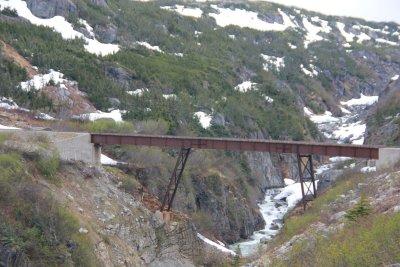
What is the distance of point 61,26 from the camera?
106 m

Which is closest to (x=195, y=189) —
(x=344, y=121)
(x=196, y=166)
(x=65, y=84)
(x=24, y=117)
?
(x=196, y=166)

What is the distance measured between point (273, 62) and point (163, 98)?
337 feet

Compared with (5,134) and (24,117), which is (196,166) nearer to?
(24,117)

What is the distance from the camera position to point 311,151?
139 ft

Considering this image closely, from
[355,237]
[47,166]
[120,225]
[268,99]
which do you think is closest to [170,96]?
[268,99]

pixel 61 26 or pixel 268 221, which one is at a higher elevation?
pixel 61 26

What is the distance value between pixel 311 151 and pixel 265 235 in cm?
A: 2424

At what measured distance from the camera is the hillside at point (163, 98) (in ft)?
208

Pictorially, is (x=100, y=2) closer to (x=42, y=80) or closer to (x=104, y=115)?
(x=42, y=80)

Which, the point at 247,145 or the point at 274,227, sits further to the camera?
the point at 274,227

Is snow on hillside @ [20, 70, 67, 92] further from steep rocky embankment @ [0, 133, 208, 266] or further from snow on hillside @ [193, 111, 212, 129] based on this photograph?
steep rocky embankment @ [0, 133, 208, 266]

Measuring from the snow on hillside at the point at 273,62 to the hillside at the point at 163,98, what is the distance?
25.1 feet

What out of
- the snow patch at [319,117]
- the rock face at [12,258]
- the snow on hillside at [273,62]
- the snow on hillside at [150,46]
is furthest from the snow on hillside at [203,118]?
the snow on hillside at [273,62]

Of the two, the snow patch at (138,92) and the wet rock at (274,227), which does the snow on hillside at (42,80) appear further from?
the wet rock at (274,227)
